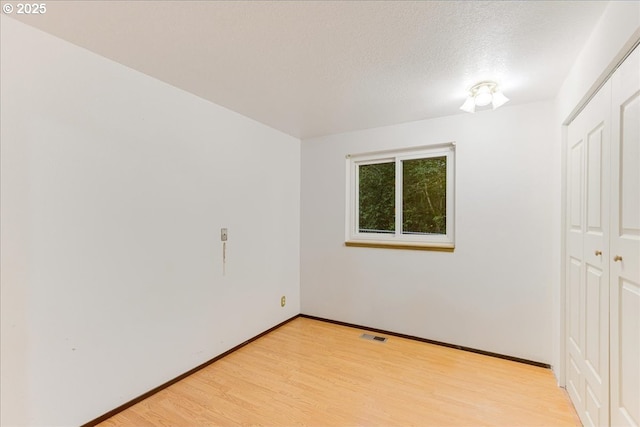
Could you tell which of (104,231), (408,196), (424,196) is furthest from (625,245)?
(104,231)

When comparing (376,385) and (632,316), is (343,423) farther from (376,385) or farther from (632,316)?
(632,316)

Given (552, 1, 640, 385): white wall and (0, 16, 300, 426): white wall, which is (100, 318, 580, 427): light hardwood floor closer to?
(0, 16, 300, 426): white wall

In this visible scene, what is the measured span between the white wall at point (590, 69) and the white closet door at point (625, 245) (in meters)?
0.08

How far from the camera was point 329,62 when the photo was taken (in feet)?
5.92

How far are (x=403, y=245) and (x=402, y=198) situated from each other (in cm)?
54

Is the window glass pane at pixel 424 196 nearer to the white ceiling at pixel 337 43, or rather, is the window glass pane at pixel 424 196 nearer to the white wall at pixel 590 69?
the white ceiling at pixel 337 43

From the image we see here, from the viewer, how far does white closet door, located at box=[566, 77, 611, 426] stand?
1.41m

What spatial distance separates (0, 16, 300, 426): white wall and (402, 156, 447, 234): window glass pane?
179 centimetres

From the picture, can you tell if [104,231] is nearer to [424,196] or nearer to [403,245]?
[403,245]

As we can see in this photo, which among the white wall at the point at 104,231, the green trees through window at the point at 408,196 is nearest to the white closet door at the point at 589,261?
the green trees through window at the point at 408,196

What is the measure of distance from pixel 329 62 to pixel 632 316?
198 cm

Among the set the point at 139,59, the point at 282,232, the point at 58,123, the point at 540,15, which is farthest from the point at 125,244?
the point at 540,15

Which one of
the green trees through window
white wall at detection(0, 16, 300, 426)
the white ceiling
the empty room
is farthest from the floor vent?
the white ceiling

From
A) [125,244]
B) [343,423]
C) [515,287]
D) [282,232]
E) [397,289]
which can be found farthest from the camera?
[282,232]
